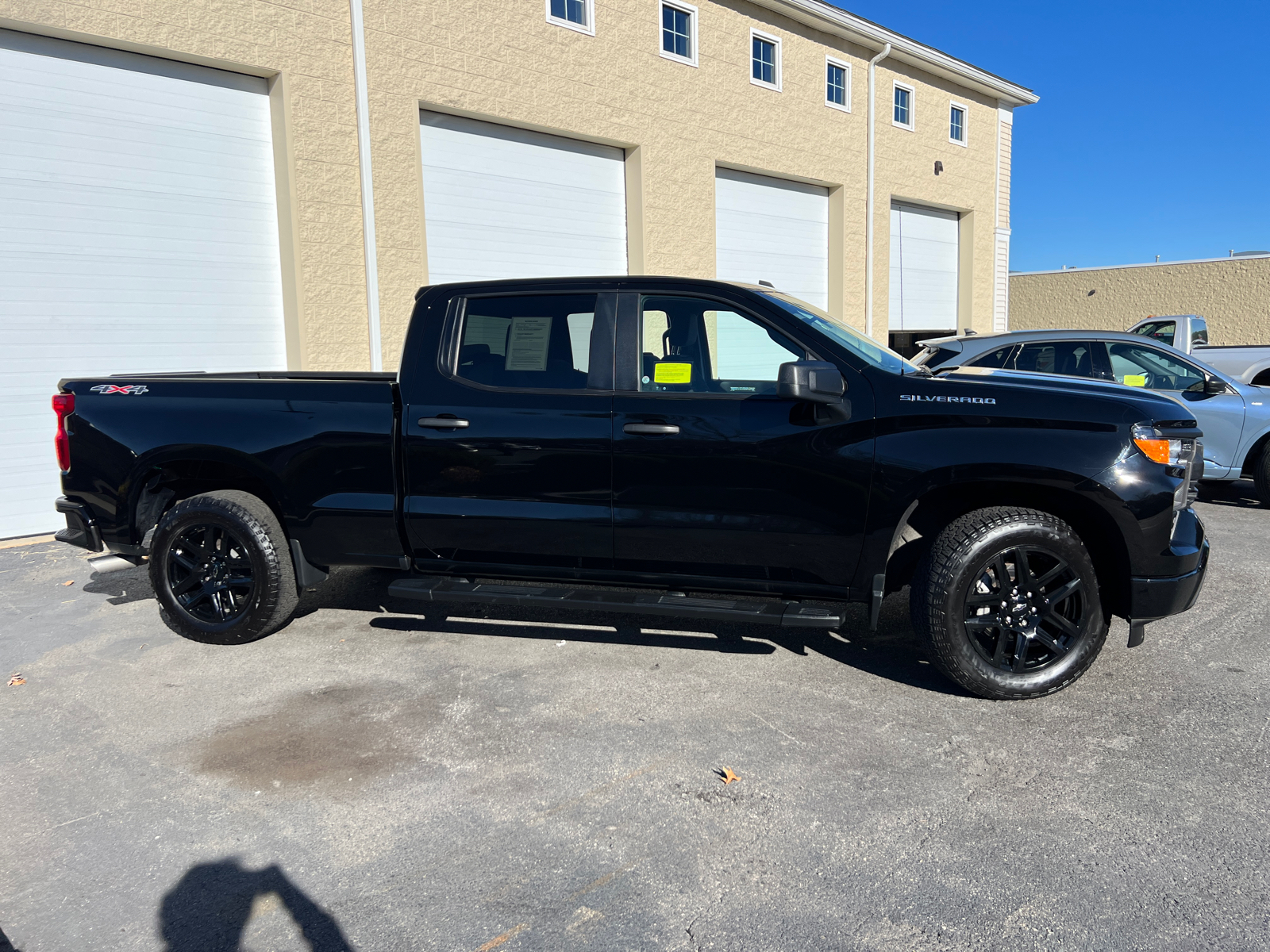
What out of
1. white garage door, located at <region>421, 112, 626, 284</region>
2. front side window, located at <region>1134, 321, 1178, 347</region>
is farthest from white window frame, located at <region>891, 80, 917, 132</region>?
white garage door, located at <region>421, 112, 626, 284</region>

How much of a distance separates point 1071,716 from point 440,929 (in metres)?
2.80

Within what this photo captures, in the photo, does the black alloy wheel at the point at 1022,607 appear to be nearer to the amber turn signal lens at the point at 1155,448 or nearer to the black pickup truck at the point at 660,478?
the black pickup truck at the point at 660,478

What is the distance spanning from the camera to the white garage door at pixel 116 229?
7914 millimetres

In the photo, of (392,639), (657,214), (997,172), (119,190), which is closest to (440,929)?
(392,639)

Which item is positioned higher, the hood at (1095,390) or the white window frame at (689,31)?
the white window frame at (689,31)

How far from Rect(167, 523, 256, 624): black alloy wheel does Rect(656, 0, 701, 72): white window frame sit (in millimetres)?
10912

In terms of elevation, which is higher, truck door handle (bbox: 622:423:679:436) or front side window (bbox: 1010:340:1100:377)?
front side window (bbox: 1010:340:1100:377)

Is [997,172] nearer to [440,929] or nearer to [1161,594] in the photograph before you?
[1161,594]

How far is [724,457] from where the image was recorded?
13.3 ft

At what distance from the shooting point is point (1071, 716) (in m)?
3.77

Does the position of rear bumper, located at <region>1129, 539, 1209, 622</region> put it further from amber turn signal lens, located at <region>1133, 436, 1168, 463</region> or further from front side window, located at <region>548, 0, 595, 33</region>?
front side window, located at <region>548, 0, 595, 33</region>

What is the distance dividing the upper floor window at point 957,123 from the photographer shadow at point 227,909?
19.7 meters

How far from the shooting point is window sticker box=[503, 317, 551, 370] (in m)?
4.48

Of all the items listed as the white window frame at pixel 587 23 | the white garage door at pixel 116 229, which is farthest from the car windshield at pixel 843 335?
the white window frame at pixel 587 23
